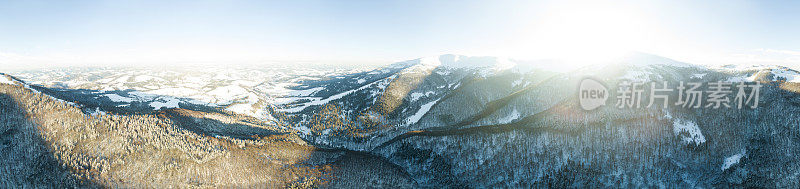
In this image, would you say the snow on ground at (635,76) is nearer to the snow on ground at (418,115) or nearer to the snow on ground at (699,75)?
the snow on ground at (699,75)

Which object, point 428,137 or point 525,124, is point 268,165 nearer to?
point 428,137

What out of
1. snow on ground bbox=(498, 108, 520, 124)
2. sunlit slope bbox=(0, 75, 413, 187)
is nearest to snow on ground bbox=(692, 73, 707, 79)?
snow on ground bbox=(498, 108, 520, 124)

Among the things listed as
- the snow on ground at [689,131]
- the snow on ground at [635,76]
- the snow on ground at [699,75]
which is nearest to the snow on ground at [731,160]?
the snow on ground at [689,131]

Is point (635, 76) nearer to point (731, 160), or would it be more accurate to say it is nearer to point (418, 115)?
point (731, 160)

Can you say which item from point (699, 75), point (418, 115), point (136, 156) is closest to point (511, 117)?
point (418, 115)

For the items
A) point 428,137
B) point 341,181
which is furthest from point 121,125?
point 428,137

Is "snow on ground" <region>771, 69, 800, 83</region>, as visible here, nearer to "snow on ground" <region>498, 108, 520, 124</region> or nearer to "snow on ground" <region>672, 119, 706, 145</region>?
"snow on ground" <region>672, 119, 706, 145</region>
